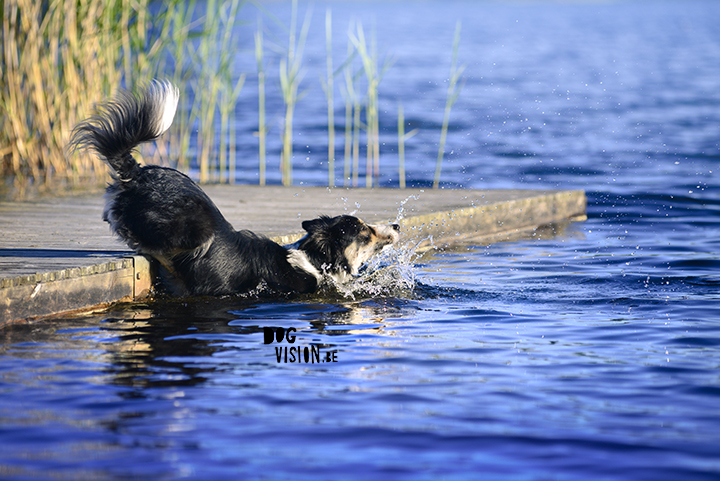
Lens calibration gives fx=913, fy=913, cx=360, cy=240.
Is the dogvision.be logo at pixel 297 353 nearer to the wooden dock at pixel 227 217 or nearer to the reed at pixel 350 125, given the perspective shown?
the wooden dock at pixel 227 217

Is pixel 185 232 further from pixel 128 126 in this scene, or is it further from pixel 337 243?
pixel 337 243

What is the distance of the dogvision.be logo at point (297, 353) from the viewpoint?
4.31m

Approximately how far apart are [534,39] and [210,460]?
56.4 metres

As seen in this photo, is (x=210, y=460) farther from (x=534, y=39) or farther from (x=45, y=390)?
(x=534, y=39)

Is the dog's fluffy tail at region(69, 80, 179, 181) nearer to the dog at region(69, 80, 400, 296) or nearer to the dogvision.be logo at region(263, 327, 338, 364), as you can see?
the dog at region(69, 80, 400, 296)

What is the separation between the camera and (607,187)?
12102 millimetres

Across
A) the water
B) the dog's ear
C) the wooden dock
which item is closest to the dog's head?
the dog's ear

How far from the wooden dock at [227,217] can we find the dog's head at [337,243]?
74cm

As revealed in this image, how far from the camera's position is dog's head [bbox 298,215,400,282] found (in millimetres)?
5758

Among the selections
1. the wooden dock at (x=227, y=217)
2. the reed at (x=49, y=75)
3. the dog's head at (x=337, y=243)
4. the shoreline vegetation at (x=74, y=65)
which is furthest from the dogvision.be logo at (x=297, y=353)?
the reed at (x=49, y=75)

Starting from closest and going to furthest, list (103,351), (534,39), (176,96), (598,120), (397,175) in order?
1. (103,351)
2. (176,96)
3. (397,175)
4. (598,120)
5. (534,39)

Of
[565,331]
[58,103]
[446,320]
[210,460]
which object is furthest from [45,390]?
[58,103]

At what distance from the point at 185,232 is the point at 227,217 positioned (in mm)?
1966

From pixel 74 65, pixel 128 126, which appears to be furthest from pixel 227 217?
pixel 74 65
